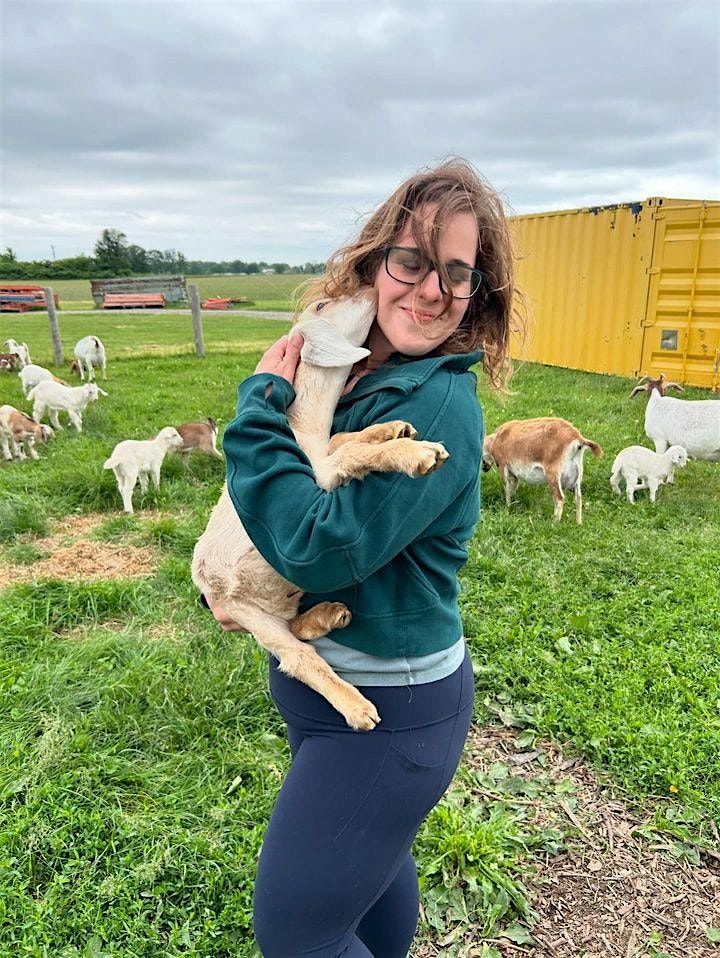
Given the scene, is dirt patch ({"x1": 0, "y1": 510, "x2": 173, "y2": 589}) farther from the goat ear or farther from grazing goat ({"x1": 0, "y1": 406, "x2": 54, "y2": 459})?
the goat ear

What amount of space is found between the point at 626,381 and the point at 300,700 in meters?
11.7

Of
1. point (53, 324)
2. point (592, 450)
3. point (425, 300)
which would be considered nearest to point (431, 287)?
point (425, 300)

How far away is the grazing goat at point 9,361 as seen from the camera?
13.1 metres

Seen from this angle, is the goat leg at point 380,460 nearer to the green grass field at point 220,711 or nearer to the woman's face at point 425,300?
the woman's face at point 425,300

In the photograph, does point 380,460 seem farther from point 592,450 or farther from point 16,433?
point 16,433

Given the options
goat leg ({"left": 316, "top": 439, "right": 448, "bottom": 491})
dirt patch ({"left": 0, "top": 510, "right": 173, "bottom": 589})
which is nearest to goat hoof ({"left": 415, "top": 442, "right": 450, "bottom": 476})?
goat leg ({"left": 316, "top": 439, "right": 448, "bottom": 491})

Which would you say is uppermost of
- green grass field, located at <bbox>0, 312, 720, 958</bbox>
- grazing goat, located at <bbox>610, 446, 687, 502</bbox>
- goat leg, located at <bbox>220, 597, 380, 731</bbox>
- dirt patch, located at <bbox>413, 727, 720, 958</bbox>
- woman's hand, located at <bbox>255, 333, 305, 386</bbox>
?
woman's hand, located at <bbox>255, 333, 305, 386</bbox>

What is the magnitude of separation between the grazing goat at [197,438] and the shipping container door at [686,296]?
808cm

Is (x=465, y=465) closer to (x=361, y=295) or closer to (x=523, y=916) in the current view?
(x=361, y=295)

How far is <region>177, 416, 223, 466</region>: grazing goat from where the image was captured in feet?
22.2

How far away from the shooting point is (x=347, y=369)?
5.53 ft

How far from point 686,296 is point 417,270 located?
11.0 m

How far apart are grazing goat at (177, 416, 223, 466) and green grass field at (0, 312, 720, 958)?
676mm

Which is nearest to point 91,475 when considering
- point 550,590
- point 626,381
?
point 550,590
